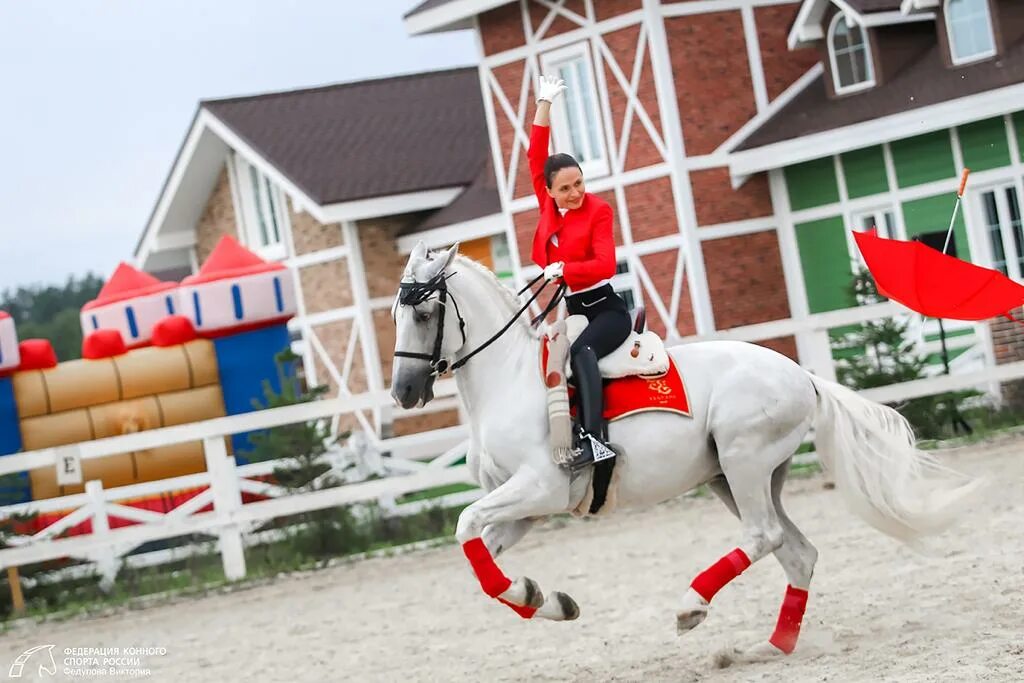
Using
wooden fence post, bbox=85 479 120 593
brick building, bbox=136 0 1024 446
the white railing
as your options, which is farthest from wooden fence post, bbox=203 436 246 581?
brick building, bbox=136 0 1024 446

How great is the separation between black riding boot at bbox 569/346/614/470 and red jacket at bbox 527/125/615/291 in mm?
363

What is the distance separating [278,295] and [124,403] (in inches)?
103

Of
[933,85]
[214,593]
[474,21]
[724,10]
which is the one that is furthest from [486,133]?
[214,593]

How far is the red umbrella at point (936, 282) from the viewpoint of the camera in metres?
7.61

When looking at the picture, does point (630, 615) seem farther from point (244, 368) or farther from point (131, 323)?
point (131, 323)

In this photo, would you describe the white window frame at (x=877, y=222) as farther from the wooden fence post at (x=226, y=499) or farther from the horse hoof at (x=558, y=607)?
the horse hoof at (x=558, y=607)

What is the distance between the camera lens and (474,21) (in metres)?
25.1

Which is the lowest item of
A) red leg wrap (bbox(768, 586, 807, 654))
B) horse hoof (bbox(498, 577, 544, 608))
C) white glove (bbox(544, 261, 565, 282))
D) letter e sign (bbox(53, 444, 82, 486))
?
red leg wrap (bbox(768, 586, 807, 654))

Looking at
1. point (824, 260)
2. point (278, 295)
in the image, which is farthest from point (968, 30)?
point (278, 295)

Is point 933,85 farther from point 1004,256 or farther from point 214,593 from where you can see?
point 214,593

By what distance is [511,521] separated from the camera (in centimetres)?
731

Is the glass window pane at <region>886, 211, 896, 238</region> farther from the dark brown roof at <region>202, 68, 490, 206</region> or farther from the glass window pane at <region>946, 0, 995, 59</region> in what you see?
the dark brown roof at <region>202, 68, 490, 206</region>

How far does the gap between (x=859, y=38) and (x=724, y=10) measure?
218 centimetres

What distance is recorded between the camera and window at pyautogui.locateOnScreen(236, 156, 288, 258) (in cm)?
3070
